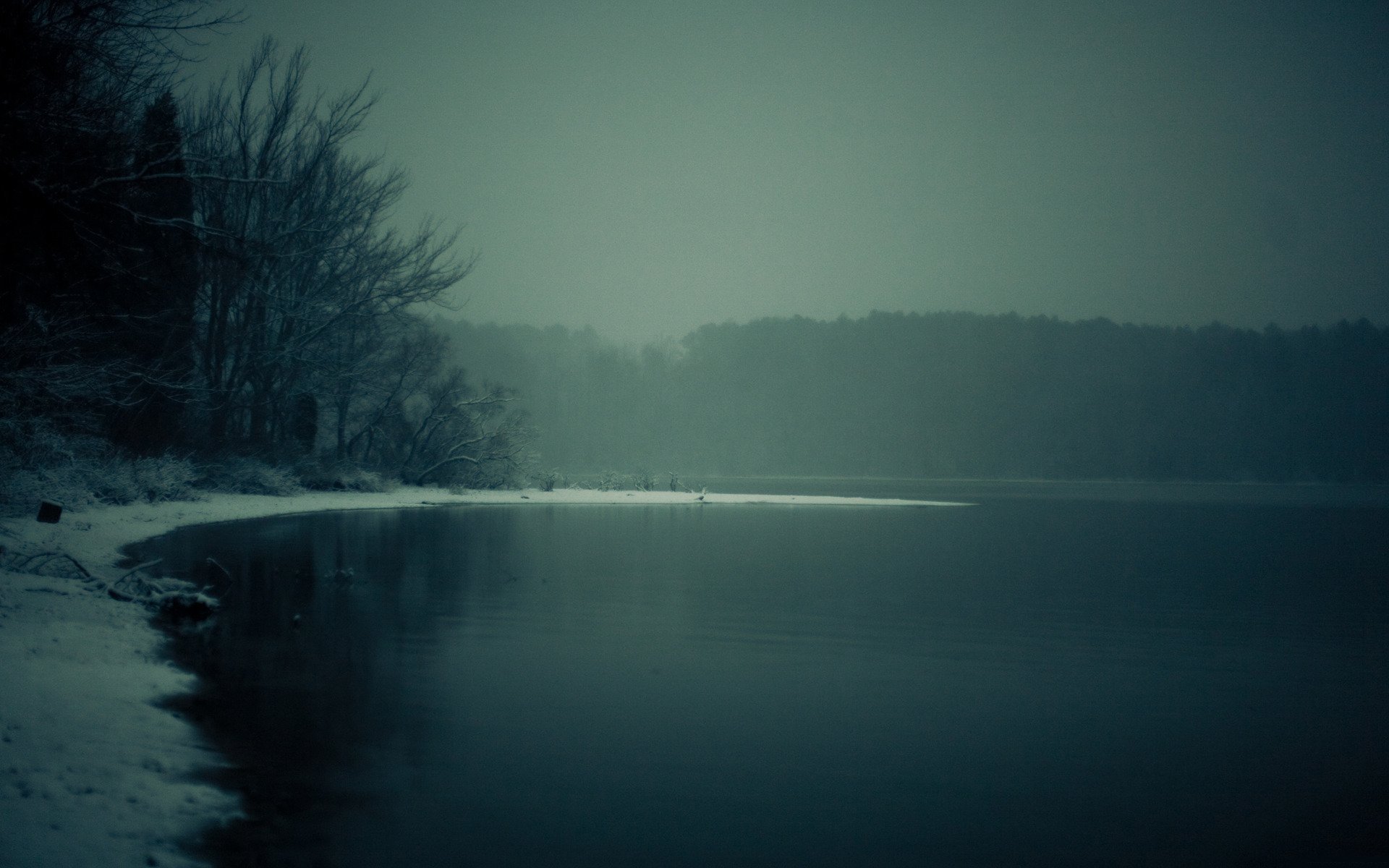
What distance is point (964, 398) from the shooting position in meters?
113

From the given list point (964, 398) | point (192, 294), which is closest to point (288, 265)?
point (192, 294)

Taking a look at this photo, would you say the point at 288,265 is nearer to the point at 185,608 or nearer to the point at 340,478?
the point at 340,478

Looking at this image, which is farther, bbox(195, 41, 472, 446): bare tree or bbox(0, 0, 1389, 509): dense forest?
bbox(195, 41, 472, 446): bare tree

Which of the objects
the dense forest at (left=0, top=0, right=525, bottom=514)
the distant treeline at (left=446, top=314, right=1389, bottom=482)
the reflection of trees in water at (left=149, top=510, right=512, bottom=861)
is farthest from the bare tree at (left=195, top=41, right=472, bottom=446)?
the distant treeline at (left=446, top=314, right=1389, bottom=482)

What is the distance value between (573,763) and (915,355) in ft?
394

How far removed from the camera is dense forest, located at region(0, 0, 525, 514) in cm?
874

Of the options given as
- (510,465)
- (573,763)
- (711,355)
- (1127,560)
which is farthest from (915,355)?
(573,763)

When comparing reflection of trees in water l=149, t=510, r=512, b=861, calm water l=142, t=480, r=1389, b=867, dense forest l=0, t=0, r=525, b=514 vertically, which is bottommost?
calm water l=142, t=480, r=1389, b=867

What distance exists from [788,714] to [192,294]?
95.1 ft

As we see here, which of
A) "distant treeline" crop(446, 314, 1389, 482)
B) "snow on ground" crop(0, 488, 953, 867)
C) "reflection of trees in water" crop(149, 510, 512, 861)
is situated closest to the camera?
"snow on ground" crop(0, 488, 953, 867)

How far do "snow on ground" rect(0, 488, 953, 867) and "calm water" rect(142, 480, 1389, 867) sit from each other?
0.31 m

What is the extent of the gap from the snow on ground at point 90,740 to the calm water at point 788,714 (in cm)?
31

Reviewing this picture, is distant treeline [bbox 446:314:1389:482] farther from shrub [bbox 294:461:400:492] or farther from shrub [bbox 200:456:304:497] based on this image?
shrub [bbox 200:456:304:497]

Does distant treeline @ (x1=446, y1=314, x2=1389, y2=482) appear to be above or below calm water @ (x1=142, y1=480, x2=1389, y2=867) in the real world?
above
